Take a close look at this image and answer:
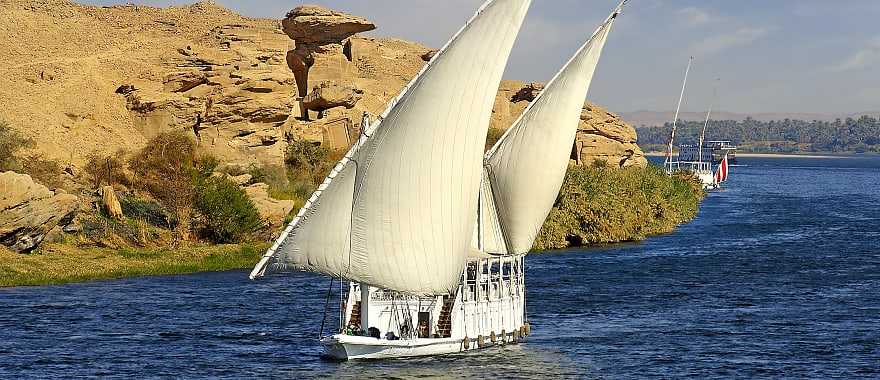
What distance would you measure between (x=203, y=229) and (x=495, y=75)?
33567mm

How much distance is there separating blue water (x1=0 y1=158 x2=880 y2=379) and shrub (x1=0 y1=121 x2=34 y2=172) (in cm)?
1674

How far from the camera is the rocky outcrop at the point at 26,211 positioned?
55.1 metres

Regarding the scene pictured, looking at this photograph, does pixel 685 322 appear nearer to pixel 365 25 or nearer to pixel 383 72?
pixel 365 25

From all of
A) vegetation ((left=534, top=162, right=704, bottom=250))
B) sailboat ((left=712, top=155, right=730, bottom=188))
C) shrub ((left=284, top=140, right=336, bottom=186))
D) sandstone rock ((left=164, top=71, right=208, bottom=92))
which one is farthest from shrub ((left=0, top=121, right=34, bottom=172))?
sailboat ((left=712, top=155, right=730, bottom=188))

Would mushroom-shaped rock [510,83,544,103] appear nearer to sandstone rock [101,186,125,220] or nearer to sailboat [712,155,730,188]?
sailboat [712,155,730,188]

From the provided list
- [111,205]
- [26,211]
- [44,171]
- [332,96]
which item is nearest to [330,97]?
[332,96]

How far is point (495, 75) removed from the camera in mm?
35781

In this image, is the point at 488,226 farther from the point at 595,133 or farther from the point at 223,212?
the point at 595,133

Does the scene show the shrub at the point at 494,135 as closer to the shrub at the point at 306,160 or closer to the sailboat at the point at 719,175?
the shrub at the point at 306,160

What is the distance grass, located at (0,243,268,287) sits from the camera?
173 feet

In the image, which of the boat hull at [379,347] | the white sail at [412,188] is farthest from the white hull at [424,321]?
the white sail at [412,188]

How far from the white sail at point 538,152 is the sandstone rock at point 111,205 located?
30.4 metres

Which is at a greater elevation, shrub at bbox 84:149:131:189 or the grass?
shrub at bbox 84:149:131:189

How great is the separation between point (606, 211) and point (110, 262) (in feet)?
102
